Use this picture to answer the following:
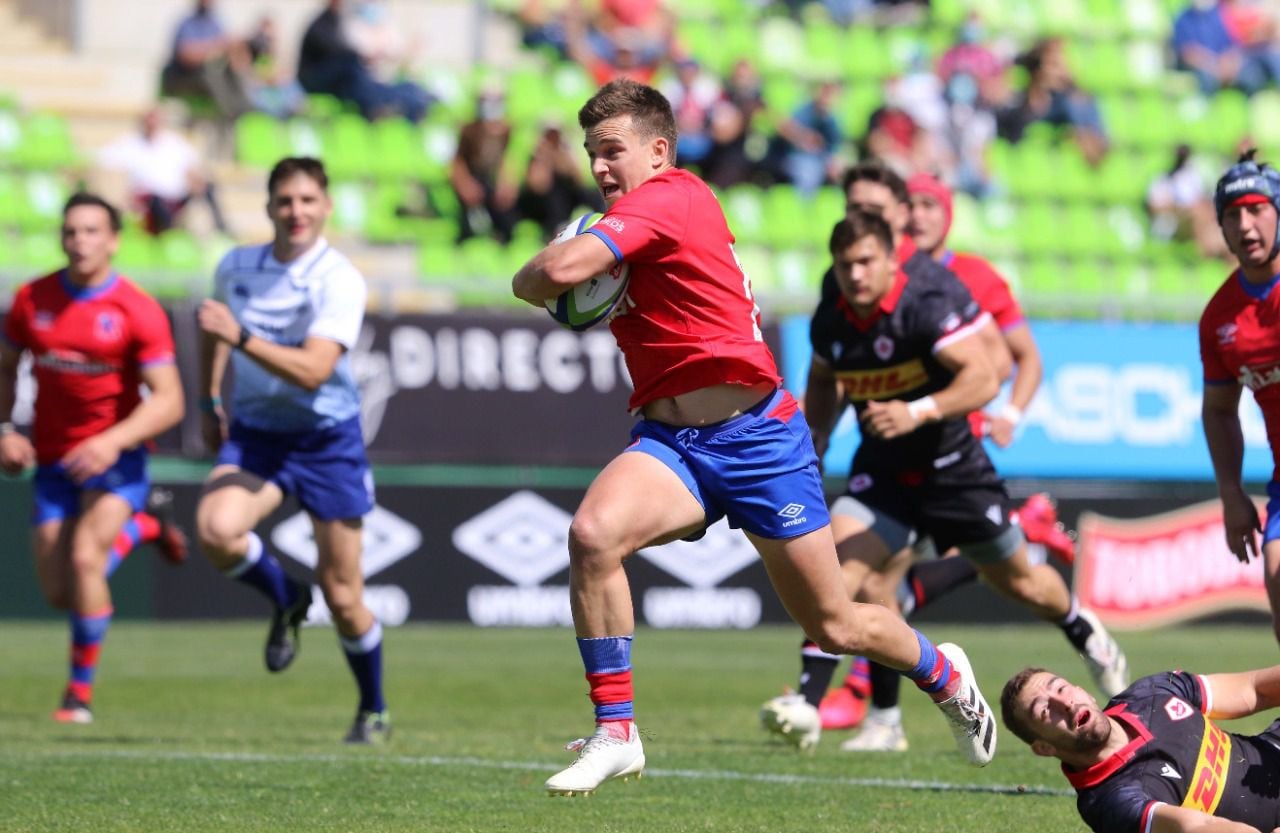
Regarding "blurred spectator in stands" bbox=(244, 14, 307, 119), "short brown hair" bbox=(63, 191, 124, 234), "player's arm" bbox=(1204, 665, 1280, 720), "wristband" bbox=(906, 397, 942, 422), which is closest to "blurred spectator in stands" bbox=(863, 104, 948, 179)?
"blurred spectator in stands" bbox=(244, 14, 307, 119)

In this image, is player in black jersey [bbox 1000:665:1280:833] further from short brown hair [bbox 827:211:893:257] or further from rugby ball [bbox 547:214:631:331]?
short brown hair [bbox 827:211:893:257]

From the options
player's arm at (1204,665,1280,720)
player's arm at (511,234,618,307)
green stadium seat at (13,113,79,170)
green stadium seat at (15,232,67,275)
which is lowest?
player's arm at (1204,665,1280,720)

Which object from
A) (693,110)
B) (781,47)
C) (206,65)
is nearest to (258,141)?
(206,65)

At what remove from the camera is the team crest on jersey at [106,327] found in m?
10.4

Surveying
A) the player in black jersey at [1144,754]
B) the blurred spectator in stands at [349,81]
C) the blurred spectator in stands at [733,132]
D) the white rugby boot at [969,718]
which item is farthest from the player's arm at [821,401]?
the blurred spectator in stands at [349,81]

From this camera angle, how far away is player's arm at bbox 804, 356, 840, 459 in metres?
9.34

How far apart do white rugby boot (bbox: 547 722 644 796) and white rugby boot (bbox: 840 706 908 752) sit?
11.1ft

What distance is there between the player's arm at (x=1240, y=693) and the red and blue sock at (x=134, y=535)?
22.6 feet

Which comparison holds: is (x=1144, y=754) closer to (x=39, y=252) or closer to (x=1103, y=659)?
(x=1103, y=659)

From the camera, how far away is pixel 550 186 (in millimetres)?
19250

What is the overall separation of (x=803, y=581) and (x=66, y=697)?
5234 millimetres

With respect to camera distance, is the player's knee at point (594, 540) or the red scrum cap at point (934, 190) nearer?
the player's knee at point (594, 540)

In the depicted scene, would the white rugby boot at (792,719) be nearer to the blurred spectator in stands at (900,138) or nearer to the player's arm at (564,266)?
the player's arm at (564,266)

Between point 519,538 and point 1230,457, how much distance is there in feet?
29.0
